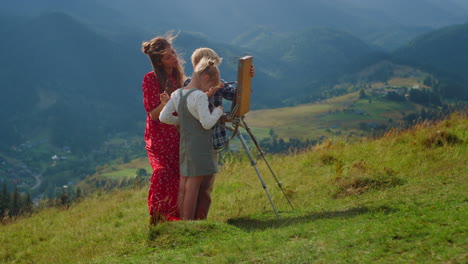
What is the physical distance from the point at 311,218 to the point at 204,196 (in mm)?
1479

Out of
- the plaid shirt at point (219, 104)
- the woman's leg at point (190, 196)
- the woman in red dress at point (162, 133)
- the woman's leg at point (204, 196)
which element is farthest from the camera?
the woman in red dress at point (162, 133)

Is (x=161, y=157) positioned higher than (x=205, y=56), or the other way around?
(x=205, y=56)

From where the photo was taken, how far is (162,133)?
21.2 ft

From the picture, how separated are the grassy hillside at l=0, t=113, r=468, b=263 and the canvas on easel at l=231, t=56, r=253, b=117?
1.44 meters

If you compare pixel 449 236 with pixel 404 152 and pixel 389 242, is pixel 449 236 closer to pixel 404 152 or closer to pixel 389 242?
pixel 389 242

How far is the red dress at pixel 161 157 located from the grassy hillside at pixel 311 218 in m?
0.46

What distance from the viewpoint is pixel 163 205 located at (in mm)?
6219

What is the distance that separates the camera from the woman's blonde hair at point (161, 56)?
613 cm

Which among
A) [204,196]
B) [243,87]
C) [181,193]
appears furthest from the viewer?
[204,196]

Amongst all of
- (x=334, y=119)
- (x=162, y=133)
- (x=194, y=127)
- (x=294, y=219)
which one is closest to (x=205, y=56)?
(x=194, y=127)

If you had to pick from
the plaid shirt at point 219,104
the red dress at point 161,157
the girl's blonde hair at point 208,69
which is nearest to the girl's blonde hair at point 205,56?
the girl's blonde hair at point 208,69

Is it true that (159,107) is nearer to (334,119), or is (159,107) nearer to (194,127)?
(194,127)

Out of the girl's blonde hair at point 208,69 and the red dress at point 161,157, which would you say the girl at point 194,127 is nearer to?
the girl's blonde hair at point 208,69

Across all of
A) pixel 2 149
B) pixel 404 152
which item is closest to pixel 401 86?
pixel 2 149
